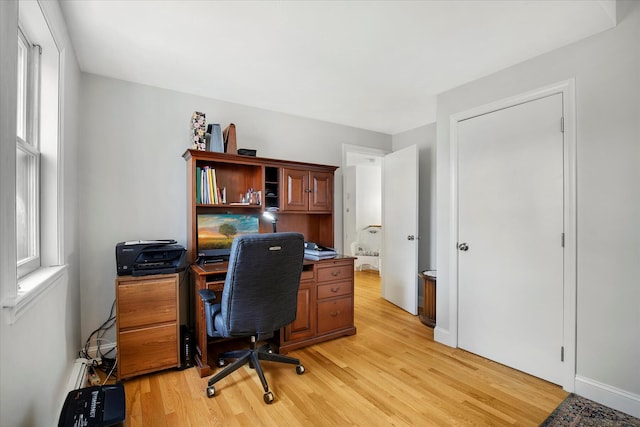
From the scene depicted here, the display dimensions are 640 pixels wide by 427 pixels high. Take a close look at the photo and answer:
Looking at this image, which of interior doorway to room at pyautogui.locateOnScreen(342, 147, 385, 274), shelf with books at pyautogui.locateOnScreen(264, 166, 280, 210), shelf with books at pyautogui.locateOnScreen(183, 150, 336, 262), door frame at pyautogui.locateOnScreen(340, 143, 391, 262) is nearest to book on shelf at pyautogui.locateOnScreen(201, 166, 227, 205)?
shelf with books at pyautogui.locateOnScreen(183, 150, 336, 262)

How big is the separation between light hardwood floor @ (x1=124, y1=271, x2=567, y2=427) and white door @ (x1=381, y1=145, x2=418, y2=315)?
43.0 inches

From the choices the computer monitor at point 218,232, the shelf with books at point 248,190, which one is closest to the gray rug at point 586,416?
the shelf with books at point 248,190

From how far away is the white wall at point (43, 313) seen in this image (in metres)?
0.98

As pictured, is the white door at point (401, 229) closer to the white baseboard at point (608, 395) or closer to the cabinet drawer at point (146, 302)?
the white baseboard at point (608, 395)

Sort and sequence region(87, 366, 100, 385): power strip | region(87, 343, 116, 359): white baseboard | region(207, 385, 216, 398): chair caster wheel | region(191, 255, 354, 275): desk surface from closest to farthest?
region(207, 385, 216, 398): chair caster wheel → region(87, 366, 100, 385): power strip → region(191, 255, 354, 275): desk surface → region(87, 343, 116, 359): white baseboard

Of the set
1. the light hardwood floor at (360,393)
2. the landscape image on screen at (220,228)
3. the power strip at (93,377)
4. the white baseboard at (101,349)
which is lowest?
the light hardwood floor at (360,393)

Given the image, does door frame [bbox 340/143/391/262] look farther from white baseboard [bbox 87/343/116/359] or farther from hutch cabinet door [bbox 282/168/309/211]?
white baseboard [bbox 87/343/116/359]

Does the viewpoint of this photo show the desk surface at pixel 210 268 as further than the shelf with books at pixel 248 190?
No

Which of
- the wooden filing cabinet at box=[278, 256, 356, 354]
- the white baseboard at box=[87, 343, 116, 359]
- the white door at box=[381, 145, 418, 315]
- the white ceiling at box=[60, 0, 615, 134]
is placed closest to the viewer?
the white ceiling at box=[60, 0, 615, 134]

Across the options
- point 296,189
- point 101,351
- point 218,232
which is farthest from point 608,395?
point 101,351

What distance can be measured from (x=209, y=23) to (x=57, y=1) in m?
0.80

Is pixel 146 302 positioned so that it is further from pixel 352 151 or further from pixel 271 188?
pixel 352 151

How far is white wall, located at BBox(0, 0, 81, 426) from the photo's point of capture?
3.20 feet

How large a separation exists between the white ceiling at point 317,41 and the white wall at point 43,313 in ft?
1.26
